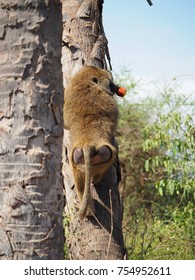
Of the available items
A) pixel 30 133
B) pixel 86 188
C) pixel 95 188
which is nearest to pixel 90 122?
pixel 95 188

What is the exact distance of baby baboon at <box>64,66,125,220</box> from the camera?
5.21 meters

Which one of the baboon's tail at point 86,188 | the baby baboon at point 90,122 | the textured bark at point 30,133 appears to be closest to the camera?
the textured bark at point 30,133

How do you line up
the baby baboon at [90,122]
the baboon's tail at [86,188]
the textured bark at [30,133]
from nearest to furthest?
the textured bark at [30,133] < the baboon's tail at [86,188] < the baby baboon at [90,122]

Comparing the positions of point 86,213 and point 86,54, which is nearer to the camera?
point 86,213

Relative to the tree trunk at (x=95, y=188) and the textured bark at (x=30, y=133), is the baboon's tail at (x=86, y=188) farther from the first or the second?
the textured bark at (x=30, y=133)

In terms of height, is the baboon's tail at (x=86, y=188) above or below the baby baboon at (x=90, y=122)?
below

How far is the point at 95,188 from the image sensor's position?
5.33 meters

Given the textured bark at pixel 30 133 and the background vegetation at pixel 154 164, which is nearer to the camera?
the textured bark at pixel 30 133

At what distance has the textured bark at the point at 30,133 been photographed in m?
3.19

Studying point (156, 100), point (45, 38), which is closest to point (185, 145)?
point (156, 100)

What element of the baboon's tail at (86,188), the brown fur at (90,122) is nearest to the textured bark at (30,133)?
the baboon's tail at (86,188)

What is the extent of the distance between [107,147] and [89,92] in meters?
0.57

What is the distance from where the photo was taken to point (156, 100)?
40.1 ft
